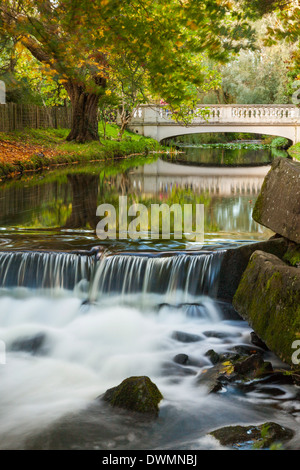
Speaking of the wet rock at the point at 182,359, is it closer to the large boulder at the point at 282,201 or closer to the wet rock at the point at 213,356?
the wet rock at the point at 213,356

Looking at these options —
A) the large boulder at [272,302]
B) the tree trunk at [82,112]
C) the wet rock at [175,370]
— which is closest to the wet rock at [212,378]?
the wet rock at [175,370]

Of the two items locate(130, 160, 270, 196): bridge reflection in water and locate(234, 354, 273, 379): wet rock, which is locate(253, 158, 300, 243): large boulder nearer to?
locate(234, 354, 273, 379): wet rock

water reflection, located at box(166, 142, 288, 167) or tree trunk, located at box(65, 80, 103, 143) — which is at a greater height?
tree trunk, located at box(65, 80, 103, 143)

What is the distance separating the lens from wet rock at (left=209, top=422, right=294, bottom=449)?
494 cm

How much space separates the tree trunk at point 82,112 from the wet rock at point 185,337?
23667 millimetres

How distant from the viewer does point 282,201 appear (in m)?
7.81

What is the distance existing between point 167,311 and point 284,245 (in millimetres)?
1832

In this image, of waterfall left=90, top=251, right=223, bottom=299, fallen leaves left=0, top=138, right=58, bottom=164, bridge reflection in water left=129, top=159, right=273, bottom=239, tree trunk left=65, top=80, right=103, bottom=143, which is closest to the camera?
waterfall left=90, top=251, right=223, bottom=299

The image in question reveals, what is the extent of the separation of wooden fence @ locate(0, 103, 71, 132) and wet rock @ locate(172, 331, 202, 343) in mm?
20240

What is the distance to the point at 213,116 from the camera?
4203 cm

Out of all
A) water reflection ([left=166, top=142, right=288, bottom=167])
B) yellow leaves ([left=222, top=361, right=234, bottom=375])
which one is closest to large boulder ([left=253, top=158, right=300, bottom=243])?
yellow leaves ([left=222, top=361, right=234, bottom=375])

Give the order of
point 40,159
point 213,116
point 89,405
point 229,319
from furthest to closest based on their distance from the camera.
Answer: point 213,116
point 40,159
point 229,319
point 89,405
